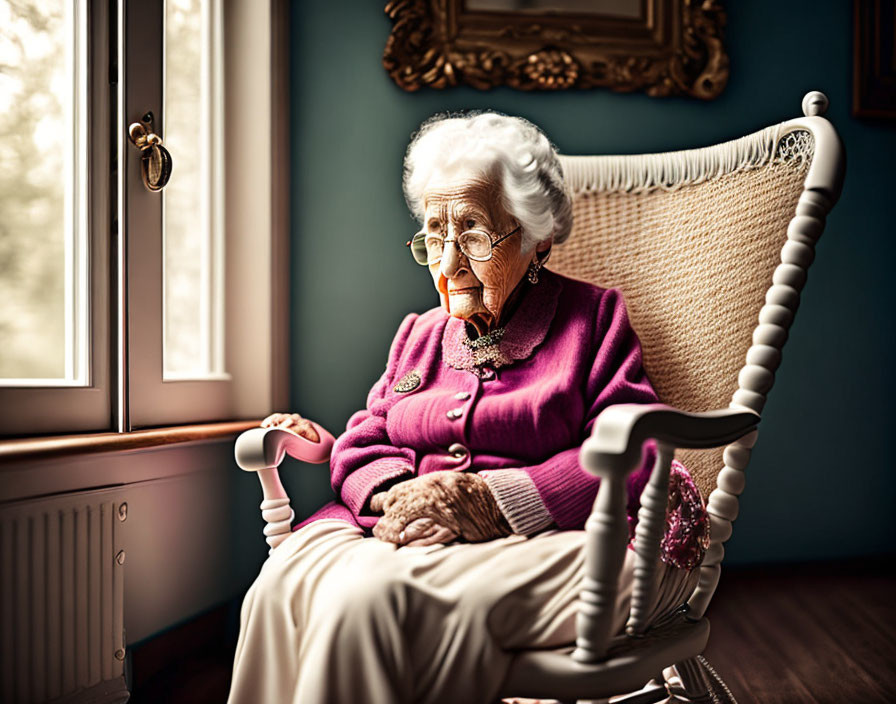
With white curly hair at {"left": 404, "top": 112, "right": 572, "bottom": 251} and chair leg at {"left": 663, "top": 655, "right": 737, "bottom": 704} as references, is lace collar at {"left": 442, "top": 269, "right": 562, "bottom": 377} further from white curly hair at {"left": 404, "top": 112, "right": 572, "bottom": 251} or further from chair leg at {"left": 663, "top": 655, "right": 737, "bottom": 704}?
chair leg at {"left": 663, "top": 655, "right": 737, "bottom": 704}

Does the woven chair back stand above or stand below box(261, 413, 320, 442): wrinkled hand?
above

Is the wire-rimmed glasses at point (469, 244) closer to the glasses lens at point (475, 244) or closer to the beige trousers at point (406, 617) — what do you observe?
the glasses lens at point (475, 244)

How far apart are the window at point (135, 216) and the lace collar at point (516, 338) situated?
0.73 m

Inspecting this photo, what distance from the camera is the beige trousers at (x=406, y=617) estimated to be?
3.21 ft

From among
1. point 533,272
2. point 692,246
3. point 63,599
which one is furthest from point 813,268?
point 63,599

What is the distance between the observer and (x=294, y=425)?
4.60ft

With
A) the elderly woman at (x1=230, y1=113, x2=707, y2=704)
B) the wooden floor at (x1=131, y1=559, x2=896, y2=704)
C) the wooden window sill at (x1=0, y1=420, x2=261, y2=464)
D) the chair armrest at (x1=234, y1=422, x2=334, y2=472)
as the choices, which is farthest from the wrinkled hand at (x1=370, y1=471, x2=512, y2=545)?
the wooden floor at (x1=131, y1=559, x2=896, y2=704)

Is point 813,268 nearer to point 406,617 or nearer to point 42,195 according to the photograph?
point 406,617

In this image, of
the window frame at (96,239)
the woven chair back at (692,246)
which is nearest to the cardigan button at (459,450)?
the woven chair back at (692,246)

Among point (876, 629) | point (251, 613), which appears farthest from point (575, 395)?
point (876, 629)

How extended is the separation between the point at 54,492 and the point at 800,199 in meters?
1.49

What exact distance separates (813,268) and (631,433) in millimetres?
1630

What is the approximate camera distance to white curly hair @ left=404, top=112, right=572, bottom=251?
1.35 metres

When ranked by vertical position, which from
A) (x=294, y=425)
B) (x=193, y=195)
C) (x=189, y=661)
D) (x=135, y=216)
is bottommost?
(x=189, y=661)
